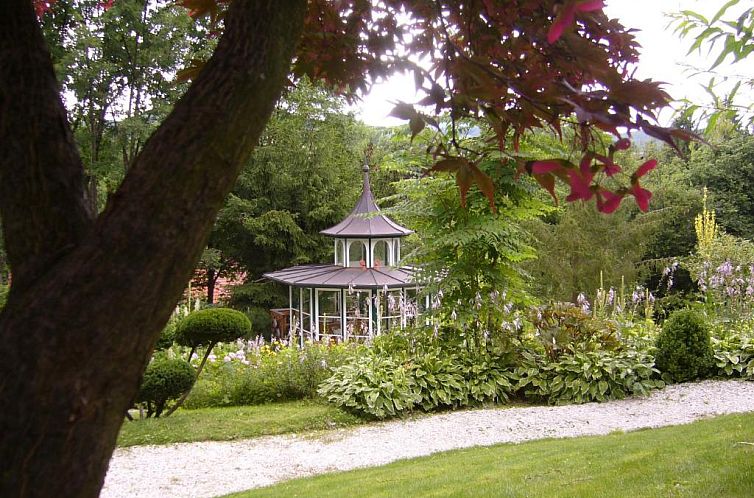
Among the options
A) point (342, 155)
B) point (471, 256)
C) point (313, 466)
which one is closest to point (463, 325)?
point (471, 256)

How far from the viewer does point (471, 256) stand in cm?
727

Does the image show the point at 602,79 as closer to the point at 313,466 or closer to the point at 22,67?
the point at 22,67

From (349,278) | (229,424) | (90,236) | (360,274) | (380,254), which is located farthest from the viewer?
(380,254)

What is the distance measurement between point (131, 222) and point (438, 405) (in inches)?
245

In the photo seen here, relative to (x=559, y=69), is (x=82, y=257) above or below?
below

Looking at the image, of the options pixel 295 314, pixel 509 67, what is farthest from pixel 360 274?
pixel 509 67

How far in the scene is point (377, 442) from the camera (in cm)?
552

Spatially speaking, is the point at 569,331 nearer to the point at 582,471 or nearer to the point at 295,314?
the point at 582,471

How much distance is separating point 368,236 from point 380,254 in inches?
53.8

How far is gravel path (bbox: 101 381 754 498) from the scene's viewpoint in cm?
466

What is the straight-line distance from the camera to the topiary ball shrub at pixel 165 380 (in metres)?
6.07

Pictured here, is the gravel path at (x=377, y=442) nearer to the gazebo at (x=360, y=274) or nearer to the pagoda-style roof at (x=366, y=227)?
the gazebo at (x=360, y=274)

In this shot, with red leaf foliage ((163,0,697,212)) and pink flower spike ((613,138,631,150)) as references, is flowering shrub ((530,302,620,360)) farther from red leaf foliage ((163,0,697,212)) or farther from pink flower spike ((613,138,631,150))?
pink flower spike ((613,138,631,150))

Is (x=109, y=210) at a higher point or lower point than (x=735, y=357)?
higher
